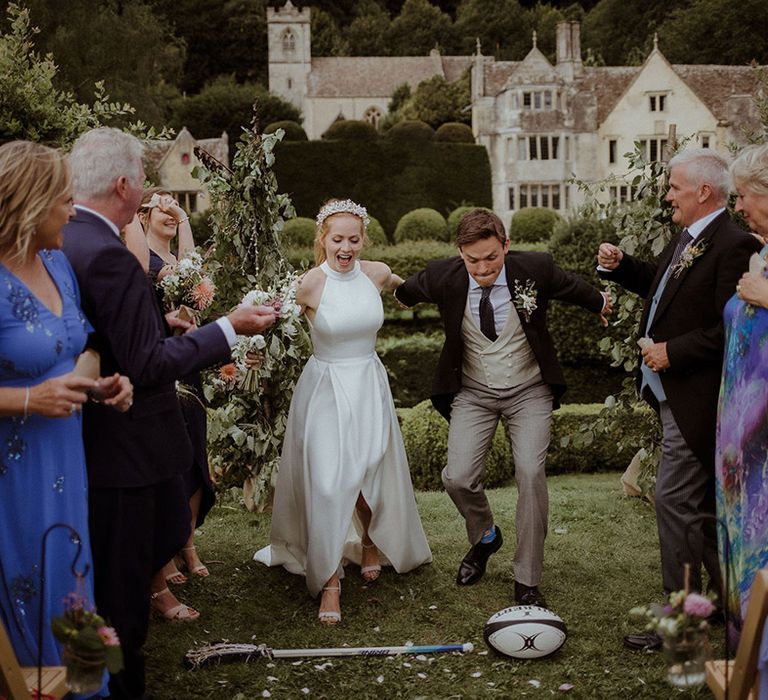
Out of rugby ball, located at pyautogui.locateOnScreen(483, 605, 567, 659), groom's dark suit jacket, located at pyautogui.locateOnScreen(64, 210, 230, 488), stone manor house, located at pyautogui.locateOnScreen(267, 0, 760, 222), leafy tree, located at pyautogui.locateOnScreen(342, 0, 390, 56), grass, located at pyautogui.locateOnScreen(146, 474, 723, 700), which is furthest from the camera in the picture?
leafy tree, located at pyautogui.locateOnScreen(342, 0, 390, 56)

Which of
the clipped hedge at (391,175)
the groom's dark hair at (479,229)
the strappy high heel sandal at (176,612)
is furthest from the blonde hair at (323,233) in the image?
the clipped hedge at (391,175)

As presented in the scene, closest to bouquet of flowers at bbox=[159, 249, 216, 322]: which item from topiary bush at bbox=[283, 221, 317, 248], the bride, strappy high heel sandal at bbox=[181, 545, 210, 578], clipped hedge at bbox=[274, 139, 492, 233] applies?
the bride

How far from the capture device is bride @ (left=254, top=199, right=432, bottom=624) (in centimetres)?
508

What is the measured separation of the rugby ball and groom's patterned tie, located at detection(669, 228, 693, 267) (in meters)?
1.78

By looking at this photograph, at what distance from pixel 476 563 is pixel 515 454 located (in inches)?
31.5

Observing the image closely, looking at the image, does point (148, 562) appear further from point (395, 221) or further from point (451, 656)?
point (395, 221)

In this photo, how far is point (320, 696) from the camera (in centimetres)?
417

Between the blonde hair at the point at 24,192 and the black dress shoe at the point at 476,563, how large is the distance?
3.22 meters

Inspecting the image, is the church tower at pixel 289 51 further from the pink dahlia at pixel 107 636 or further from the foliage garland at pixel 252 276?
the pink dahlia at pixel 107 636

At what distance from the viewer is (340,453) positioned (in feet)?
Answer: 16.8

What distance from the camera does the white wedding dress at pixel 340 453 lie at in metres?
5.08

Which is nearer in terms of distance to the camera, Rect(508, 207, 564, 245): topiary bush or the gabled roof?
Rect(508, 207, 564, 245): topiary bush

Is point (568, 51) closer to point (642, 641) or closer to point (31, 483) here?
point (642, 641)

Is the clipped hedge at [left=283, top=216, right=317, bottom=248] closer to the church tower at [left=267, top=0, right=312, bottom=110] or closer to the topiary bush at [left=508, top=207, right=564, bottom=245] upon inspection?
the topiary bush at [left=508, top=207, right=564, bottom=245]
